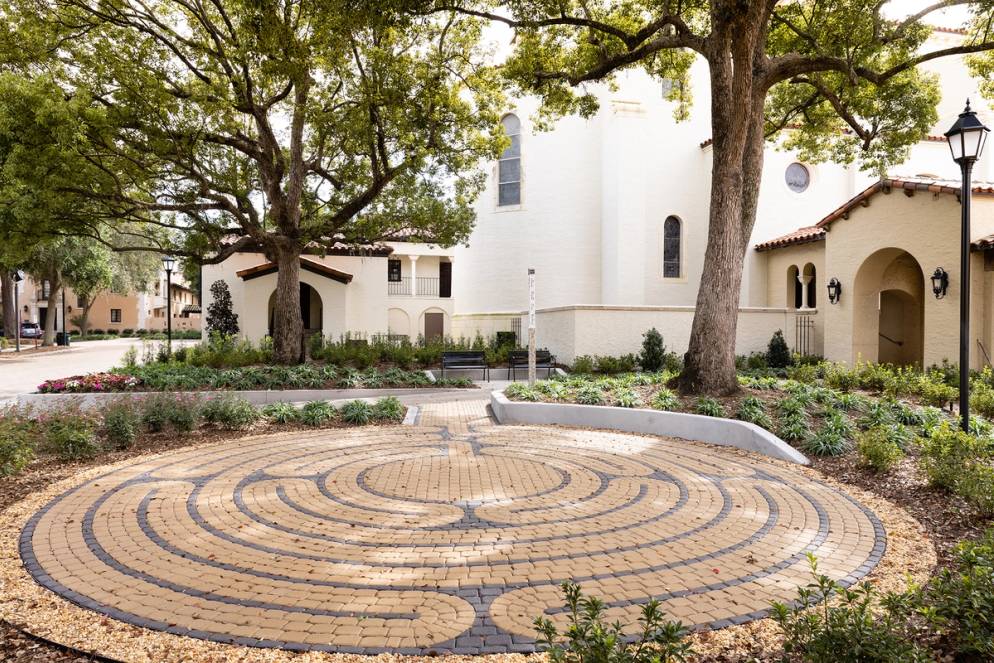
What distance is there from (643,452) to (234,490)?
5433 millimetres

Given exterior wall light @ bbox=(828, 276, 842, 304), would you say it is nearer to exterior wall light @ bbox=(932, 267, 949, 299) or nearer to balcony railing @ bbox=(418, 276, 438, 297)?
exterior wall light @ bbox=(932, 267, 949, 299)

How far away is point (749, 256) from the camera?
23062 mm

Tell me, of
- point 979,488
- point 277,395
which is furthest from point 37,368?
point 979,488

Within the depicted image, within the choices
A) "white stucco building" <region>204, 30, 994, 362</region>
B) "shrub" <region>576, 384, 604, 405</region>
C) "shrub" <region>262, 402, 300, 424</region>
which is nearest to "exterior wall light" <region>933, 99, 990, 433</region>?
"shrub" <region>576, 384, 604, 405</region>

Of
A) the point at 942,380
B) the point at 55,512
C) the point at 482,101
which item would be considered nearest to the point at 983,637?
the point at 55,512

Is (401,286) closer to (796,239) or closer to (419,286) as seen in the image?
(419,286)

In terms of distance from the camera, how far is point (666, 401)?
10352 millimetres

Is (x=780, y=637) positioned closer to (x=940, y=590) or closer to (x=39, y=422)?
(x=940, y=590)

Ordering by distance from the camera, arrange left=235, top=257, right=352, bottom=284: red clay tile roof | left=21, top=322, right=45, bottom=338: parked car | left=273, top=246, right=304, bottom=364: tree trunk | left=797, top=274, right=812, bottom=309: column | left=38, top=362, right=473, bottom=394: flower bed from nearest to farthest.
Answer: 1. left=38, top=362, right=473, bottom=394: flower bed
2. left=273, top=246, right=304, bottom=364: tree trunk
3. left=797, top=274, right=812, bottom=309: column
4. left=235, top=257, right=352, bottom=284: red clay tile roof
5. left=21, top=322, right=45, bottom=338: parked car

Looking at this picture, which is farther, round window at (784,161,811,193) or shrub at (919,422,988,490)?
round window at (784,161,811,193)

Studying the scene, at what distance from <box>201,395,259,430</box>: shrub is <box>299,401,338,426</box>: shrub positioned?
0.94 meters

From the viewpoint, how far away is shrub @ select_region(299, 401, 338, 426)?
414 inches

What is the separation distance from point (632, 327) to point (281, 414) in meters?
12.3

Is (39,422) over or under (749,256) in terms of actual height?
under
